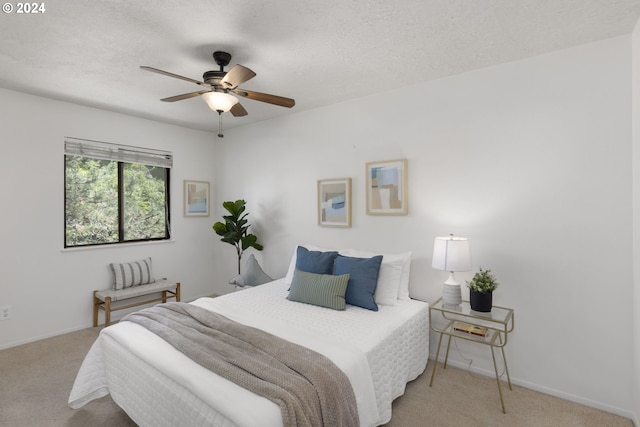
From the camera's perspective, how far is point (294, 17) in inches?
78.0

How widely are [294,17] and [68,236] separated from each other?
3.58 meters

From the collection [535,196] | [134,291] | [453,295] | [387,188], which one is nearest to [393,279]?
[453,295]

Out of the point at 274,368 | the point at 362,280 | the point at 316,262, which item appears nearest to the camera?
the point at 274,368

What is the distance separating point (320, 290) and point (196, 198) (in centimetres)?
288


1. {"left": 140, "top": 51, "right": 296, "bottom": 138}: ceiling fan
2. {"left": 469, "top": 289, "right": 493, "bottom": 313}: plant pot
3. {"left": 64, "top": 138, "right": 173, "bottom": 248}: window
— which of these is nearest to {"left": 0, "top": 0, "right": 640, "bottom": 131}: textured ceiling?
{"left": 140, "top": 51, "right": 296, "bottom": 138}: ceiling fan

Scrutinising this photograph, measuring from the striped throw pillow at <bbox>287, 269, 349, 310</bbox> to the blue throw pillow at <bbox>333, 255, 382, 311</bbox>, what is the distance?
0.22 ft

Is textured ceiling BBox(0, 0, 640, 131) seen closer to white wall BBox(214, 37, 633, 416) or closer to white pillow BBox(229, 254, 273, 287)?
white wall BBox(214, 37, 633, 416)

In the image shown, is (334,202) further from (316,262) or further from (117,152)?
(117,152)

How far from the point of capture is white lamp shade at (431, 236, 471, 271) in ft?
8.14

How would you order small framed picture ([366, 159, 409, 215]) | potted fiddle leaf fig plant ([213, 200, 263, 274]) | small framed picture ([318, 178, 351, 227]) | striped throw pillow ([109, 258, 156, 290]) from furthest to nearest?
potted fiddle leaf fig plant ([213, 200, 263, 274]) < striped throw pillow ([109, 258, 156, 290]) < small framed picture ([318, 178, 351, 227]) < small framed picture ([366, 159, 409, 215])

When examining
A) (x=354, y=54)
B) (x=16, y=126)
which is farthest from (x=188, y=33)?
(x=16, y=126)

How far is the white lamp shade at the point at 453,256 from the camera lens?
2.48m

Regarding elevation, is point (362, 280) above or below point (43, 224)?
below

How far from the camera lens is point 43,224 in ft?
11.3
